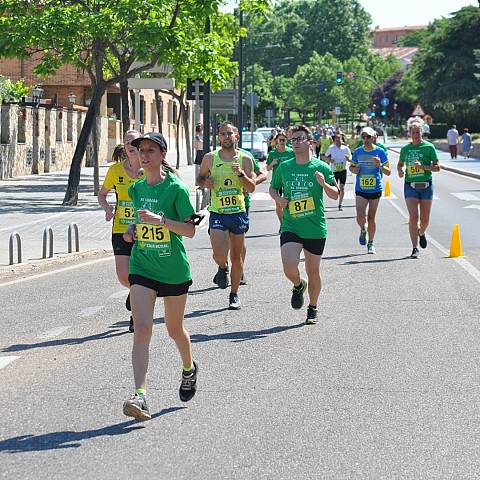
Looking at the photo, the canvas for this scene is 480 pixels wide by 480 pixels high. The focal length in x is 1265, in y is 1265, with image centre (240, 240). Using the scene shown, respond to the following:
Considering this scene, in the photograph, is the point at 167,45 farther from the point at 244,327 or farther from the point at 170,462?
the point at 170,462

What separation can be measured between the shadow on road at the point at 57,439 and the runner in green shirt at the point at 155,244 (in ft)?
1.13

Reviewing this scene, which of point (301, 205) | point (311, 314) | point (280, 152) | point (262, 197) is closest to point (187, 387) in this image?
point (311, 314)

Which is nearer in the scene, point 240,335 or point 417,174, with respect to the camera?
point 240,335

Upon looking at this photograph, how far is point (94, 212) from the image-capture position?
27609 mm

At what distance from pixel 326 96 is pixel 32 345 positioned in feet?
497

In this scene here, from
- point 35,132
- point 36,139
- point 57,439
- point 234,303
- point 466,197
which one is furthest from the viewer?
point 36,139

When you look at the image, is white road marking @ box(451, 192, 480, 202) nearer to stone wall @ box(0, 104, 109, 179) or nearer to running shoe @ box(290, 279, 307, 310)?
stone wall @ box(0, 104, 109, 179)

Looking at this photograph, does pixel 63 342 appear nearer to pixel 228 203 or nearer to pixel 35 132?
pixel 228 203

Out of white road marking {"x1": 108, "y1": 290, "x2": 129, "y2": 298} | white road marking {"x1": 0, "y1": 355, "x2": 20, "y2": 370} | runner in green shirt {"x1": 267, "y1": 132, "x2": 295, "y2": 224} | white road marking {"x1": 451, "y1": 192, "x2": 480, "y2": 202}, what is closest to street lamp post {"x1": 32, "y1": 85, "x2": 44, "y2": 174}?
white road marking {"x1": 451, "y1": 192, "x2": 480, "y2": 202}

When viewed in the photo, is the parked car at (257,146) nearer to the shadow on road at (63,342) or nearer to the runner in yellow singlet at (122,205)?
the runner in yellow singlet at (122,205)

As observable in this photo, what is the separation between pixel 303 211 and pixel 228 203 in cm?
130

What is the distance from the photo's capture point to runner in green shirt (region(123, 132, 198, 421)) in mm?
7547

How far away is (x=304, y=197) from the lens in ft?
38.1

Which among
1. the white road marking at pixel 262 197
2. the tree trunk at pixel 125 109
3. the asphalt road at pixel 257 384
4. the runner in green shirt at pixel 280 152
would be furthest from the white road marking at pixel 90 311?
the tree trunk at pixel 125 109
